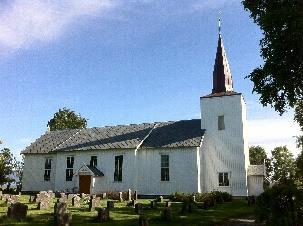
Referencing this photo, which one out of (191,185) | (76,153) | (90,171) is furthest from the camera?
(76,153)

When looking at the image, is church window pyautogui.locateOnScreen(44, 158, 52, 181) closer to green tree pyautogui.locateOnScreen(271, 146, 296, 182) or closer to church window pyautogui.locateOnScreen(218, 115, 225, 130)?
church window pyautogui.locateOnScreen(218, 115, 225, 130)

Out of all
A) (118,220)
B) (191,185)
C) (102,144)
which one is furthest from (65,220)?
(102,144)

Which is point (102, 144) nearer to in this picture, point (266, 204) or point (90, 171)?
point (90, 171)

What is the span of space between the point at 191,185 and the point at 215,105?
9726mm

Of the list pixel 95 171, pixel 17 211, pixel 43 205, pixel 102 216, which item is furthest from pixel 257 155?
pixel 17 211

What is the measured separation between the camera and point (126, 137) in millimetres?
39469

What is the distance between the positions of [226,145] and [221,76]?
8.15 metres

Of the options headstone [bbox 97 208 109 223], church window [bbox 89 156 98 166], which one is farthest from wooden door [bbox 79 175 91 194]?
headstone [bbox 97 208 109 223]

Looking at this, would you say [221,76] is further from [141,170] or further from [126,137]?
[141,170]

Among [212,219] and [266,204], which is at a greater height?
[266,204]

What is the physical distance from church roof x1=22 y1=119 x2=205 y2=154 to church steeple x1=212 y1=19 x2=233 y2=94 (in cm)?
458

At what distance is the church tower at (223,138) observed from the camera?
35.9 m

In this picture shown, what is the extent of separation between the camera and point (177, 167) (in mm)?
35281

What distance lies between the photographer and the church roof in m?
36.7
